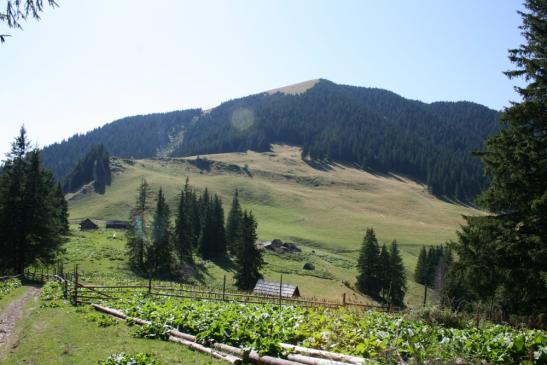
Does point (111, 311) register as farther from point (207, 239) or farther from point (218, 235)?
point (218, 235)

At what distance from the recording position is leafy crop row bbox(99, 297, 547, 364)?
9219 millimetres

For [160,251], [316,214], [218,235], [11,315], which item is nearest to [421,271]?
[218,235]

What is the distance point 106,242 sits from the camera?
82.3 metres

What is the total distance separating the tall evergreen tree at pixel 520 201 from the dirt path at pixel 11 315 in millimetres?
21551

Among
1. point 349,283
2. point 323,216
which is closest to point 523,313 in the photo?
point 349,283

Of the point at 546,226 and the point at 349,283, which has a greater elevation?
the point at 546,226

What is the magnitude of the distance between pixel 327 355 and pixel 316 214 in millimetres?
143321

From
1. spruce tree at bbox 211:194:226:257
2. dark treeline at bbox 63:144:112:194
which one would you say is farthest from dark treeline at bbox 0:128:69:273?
dark treeline at bbox 63:144:112:194

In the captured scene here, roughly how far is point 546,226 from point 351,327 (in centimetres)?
1195

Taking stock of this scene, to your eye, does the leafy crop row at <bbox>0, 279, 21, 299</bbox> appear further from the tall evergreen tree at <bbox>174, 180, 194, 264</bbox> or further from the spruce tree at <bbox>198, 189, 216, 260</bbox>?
the spruce tree at <bbox>198, 189, 216, 260</bbox>

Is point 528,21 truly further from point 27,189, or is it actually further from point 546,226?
point 27,189

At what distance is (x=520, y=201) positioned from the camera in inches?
798

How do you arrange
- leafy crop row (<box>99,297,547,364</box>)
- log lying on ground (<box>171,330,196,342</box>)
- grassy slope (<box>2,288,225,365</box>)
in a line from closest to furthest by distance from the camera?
leafy crop row (<box>99,297,547,364</box>) → grassy slope (<box>2,288,225,365</box>) → log lying on ground (<box>171,330,196,342</box>)

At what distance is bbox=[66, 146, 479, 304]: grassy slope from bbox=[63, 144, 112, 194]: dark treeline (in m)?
6.35
